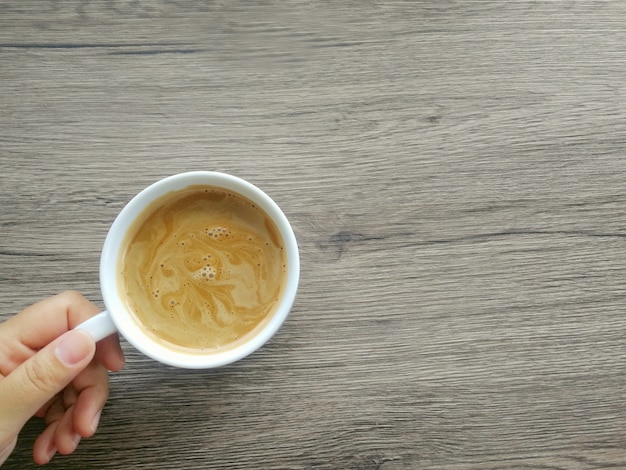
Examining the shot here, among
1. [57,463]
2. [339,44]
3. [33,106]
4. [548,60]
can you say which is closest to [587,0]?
[548,60]

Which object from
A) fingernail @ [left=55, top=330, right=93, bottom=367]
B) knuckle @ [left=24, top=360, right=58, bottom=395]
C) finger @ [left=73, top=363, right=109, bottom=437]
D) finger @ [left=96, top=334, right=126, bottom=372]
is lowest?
finger @ [left=73, top=363, right=109, bottom=437]

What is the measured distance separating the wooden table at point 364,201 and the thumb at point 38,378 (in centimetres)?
15

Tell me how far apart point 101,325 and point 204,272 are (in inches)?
5.4

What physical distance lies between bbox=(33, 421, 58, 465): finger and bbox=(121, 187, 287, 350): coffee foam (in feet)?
0.66

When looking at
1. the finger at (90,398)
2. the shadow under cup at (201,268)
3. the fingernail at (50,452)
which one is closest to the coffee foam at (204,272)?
the shadow under cup at (201,268)

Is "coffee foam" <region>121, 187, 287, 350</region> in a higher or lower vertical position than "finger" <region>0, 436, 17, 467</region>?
higher

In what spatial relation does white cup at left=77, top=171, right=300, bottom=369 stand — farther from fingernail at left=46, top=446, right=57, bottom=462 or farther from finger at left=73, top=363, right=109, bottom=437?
fingernail at left=46, top=446, right=57, bottom=462

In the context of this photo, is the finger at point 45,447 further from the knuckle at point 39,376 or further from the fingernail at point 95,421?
the knuckle at point 39,376

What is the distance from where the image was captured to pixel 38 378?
Result: 2.16 feet

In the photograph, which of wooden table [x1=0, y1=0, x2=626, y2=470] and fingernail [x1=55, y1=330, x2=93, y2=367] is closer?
fingernail [x1=55, y1=330, x2=93, y2=367]

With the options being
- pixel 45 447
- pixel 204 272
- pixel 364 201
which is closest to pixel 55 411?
pixel 45 447

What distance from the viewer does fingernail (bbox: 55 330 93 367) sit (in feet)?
2.19

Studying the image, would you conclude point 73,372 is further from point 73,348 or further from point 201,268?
point 201,268

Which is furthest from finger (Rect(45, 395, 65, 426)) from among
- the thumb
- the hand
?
the thumb
